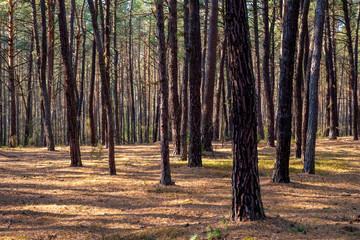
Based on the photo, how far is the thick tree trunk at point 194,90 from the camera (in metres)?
10.7

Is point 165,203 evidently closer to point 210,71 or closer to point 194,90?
point 194,90

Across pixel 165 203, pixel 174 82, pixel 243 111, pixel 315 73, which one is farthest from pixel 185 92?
pixel 243 111

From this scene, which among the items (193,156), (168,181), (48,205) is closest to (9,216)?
(48,205)

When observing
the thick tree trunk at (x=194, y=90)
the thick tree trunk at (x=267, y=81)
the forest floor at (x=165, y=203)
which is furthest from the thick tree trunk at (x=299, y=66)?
the thick tree trunk at (x=267, y=81)

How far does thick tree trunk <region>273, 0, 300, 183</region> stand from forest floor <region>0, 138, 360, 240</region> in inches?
28.0

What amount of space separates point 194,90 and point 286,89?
11.6 ft

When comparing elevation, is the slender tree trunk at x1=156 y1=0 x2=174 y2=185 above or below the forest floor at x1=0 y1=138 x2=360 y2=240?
above

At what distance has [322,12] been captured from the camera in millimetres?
9180

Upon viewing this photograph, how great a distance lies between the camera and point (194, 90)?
10.8 meters

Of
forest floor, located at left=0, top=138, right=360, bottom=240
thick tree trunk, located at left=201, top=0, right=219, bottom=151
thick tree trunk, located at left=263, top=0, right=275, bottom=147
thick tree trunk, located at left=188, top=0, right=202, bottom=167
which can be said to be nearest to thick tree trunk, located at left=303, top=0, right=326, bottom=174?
forest floor, located at left=0, top=138, right=360, bottom=240

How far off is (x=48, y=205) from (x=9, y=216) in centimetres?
90

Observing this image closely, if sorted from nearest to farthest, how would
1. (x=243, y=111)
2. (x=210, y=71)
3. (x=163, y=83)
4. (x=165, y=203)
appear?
(x=243, y=111) → (x=165, y=203) → (x=163, y=83) → (x=210, y=71)

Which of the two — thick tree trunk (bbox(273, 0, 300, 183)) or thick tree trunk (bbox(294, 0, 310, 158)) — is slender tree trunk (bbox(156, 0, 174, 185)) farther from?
thick tree trunk (bbox(294, 0, 310, 158))

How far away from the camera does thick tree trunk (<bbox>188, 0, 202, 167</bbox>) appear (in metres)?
10.7
